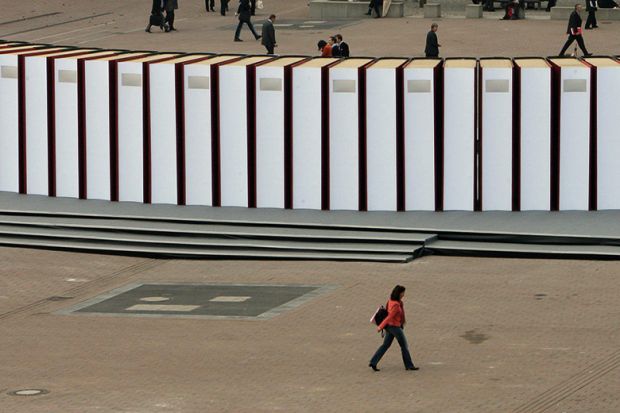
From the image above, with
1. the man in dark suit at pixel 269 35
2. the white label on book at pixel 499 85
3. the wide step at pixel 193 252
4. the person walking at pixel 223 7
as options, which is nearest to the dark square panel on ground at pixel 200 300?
the wide step at pixel 193 252

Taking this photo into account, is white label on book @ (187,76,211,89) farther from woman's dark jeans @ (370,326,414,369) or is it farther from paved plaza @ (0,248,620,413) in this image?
woman's dark jeans @ (370,326,414,369)

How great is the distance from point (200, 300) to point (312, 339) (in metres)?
3.09

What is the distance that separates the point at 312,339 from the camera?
23.7 m

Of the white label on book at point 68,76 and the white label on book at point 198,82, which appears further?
the white label on book at point 68,76

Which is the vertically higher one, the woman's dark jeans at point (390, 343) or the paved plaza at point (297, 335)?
the woman's dark jeans at point (390, 343)

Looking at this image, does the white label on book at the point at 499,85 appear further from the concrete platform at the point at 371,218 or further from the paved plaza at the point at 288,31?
the paved plaza at the point at 288,31

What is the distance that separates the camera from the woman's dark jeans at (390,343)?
21922 millimetres

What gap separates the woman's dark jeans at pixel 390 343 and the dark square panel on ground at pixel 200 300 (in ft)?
11.3

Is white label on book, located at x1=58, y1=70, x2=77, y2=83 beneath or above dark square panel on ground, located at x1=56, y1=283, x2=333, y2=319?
above

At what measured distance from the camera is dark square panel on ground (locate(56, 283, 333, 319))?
83.9ft

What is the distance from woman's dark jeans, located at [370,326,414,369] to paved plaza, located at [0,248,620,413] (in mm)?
168

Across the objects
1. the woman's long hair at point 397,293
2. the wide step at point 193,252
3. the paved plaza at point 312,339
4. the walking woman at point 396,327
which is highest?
the woman's long hair at point 397,293

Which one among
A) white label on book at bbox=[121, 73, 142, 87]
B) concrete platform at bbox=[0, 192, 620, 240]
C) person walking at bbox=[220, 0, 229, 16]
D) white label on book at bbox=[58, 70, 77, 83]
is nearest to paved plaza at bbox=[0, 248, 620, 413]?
concrete platform at bbox=[0, 192, 620, 240]

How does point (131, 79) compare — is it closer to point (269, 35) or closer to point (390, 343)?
point (390, 343)
